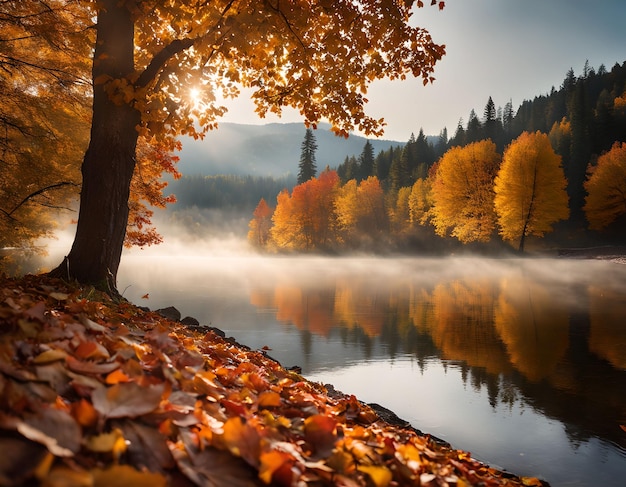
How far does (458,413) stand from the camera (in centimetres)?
669

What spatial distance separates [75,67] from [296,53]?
7.13 metres

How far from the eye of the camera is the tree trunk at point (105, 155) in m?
5.99

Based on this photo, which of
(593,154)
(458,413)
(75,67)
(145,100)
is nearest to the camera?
(145,100)

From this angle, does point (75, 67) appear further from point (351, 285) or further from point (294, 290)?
point (351, 285)

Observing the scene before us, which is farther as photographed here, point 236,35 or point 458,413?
point 458,413

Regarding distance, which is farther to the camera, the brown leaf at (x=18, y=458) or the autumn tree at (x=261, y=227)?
the autumn tree at (x=261, y=227)

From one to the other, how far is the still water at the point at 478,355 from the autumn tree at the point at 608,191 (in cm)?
2829

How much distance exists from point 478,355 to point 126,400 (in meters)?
9.45

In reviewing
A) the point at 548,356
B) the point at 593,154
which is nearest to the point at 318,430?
the point at 548,356

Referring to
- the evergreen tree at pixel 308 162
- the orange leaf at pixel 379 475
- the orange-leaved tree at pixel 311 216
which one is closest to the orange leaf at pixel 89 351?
the orange leaf at pixel 379 475

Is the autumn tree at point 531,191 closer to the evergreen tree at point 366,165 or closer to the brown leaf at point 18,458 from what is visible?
the evergreen tree at point 366,165

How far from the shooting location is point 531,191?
1533 inches

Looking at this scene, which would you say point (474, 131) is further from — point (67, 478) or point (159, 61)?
point (67, 478)

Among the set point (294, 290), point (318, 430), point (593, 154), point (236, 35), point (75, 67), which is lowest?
point (294, 290)
